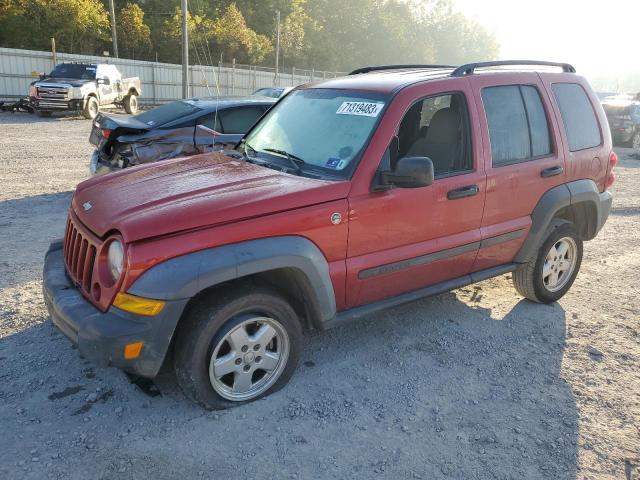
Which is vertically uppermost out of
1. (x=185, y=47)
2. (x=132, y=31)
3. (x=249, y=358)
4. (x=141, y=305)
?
(x=132, y=31)

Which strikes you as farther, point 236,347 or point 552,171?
point 552,171

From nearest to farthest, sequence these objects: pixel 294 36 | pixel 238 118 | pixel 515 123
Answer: pixel 515 123 → pixel 238 118 → pixel 294 36

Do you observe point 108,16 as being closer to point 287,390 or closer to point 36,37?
point 36,37

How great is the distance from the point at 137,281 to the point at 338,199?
49.2 inches

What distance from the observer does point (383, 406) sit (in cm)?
342

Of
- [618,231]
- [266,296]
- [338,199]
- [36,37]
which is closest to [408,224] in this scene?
[338,199]

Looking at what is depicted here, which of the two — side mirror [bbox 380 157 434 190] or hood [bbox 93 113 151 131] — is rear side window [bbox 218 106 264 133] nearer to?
hood [bbox 93 113 151 131]

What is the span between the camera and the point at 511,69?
4535 mm

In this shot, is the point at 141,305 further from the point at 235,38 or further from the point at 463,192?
the point at 235,38

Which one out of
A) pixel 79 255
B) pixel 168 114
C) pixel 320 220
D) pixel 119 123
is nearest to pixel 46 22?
pixel 168 114

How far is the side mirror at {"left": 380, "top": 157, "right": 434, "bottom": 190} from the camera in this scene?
331 centimetres

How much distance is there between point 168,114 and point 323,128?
4.62m

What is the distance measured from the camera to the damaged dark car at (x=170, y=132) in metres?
7.22

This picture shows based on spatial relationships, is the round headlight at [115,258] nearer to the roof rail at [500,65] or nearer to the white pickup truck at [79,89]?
the roof rail at [500,65]
